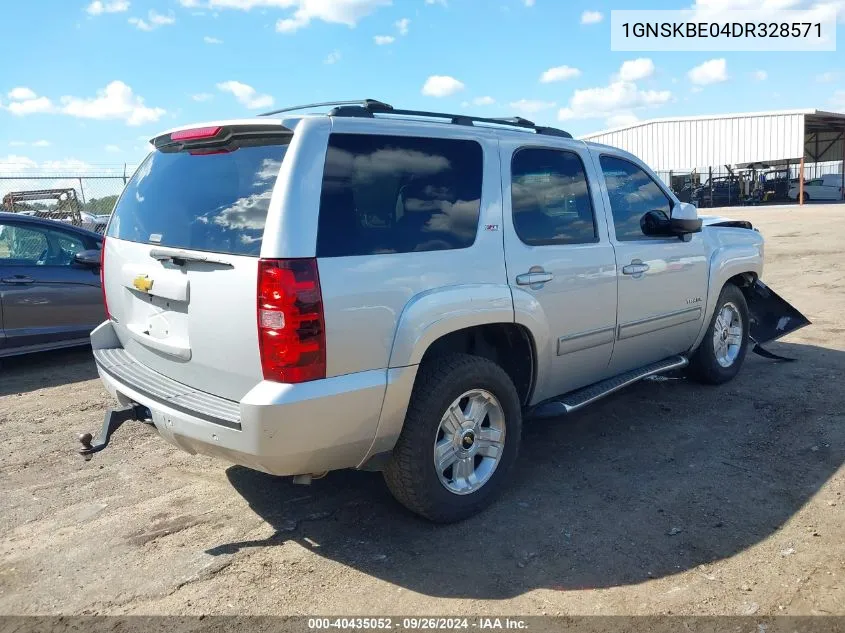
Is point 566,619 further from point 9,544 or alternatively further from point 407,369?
point 9,544

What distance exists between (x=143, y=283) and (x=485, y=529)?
2.10 metres

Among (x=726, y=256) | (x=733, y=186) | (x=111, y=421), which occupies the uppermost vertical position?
(x=733, y=186)

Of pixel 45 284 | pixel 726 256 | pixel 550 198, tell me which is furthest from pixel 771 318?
pixel 45 284

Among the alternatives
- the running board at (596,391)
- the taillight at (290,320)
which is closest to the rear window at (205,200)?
the taillight at (290,320)

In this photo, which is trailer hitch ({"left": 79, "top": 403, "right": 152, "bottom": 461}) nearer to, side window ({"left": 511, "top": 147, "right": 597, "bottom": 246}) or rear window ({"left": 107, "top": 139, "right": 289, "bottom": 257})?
rear window ({"left": 107, "top": 139, "right": 289, "bottom": 257})

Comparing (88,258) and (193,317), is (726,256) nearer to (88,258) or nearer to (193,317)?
(193,317)

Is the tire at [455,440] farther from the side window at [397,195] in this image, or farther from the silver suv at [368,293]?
the side window at [397,195]

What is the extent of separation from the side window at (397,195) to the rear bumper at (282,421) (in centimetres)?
58

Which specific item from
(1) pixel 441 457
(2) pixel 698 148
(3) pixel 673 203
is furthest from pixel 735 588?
(2) pixel 698 148

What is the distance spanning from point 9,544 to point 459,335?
2.51 metres

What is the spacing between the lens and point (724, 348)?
6.01 metres

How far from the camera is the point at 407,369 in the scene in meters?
3.24

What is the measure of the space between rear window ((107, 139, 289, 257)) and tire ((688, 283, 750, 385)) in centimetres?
395

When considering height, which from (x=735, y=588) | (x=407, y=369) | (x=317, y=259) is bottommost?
(x=735, y=588)
